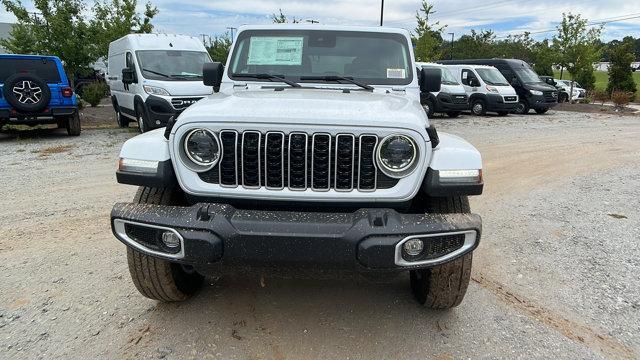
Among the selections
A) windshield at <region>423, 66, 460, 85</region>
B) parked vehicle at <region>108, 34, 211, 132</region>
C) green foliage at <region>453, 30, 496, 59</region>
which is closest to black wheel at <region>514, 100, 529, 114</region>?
windshield at <region>423, 66, 460, 85</region>

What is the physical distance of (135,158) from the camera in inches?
101

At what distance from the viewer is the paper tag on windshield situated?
3828 mm

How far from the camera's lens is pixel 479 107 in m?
17.3

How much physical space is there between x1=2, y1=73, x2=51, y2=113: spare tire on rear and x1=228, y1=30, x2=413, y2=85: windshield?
293 inches

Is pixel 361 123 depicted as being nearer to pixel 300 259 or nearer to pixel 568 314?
pixel 300 259

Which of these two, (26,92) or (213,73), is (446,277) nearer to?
(213,73)

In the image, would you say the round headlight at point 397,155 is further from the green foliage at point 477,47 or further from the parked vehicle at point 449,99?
the green foliage at point 477,47

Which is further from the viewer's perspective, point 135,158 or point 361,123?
point 135,158

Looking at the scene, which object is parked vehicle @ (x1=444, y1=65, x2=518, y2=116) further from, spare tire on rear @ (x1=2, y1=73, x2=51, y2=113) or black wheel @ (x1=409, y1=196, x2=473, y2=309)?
black wheel @ (x1=409, y1=196, x2=473, y2=309)

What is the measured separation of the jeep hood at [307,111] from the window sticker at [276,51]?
3.08ft

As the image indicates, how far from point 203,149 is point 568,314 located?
254cm

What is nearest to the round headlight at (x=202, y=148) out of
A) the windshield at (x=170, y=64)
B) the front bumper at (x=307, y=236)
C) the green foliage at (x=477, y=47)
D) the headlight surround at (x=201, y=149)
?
the headlight surround at (x=201, y=149)

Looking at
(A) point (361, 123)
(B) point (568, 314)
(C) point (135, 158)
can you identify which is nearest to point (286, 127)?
(A) point (361, 123)

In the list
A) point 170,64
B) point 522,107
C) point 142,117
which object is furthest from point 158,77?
point 522,107
